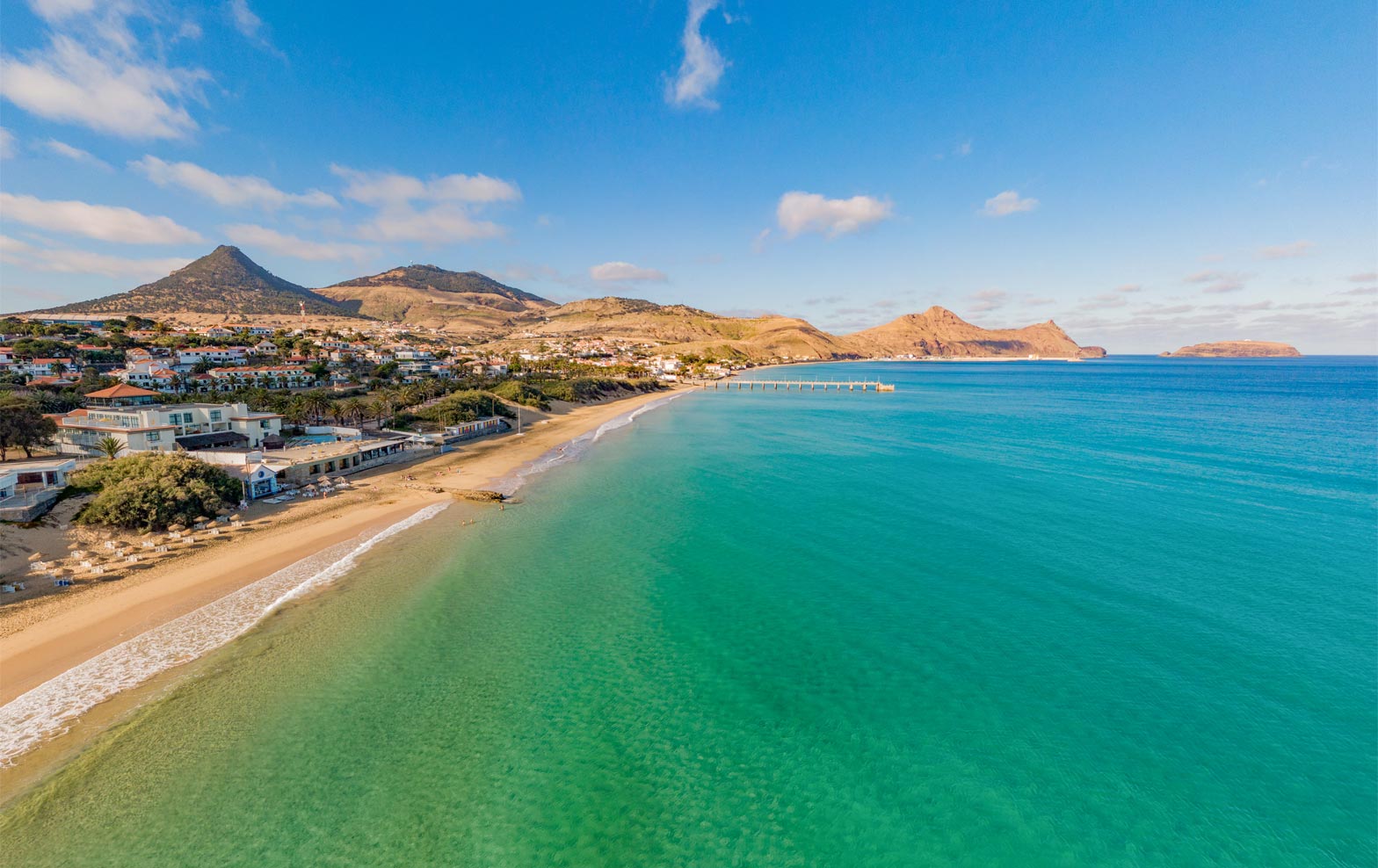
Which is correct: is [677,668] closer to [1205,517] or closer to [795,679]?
[795,679]

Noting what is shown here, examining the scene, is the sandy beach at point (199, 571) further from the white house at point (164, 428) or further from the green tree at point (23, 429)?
the green tree at point (23, 429)

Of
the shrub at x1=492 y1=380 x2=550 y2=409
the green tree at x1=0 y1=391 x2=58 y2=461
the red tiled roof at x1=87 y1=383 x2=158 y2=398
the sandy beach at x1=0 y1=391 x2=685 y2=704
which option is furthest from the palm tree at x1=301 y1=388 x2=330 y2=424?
the shrub at x1=492 y1=380 x2=550 y2=409

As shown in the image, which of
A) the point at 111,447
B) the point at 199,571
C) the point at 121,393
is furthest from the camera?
the point at 121,393

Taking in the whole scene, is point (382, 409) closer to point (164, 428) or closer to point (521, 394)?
point (521, 394)

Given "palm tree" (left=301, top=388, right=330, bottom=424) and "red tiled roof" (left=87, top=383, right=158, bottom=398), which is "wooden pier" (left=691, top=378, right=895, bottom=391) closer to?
"palm tree" (left=301, top=388, right=330, bottom=424)

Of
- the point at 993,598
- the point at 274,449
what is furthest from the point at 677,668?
the point at 274,449

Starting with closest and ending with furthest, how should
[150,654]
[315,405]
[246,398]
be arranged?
[150,654] < [315,405] < [246,398]

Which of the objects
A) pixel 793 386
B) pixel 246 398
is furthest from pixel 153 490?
pixel 793 386
